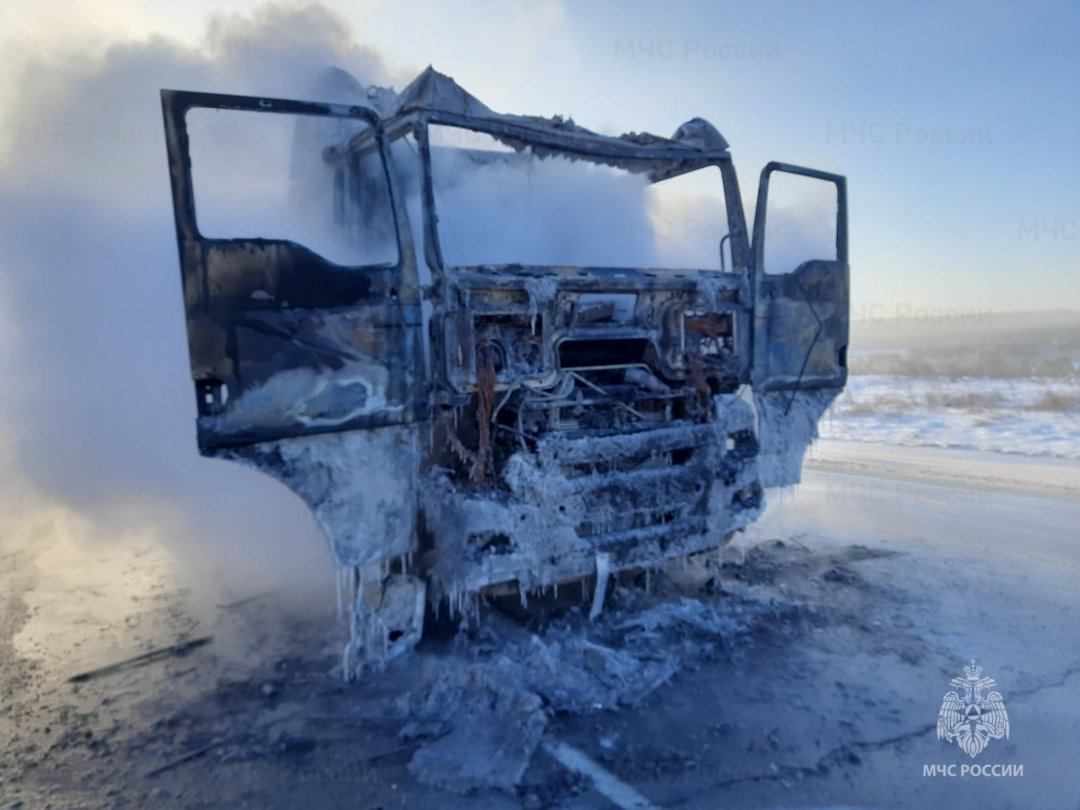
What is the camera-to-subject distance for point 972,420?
1251 cm

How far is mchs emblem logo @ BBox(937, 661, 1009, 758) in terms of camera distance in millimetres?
3092

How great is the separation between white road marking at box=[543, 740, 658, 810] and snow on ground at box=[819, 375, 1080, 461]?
6.81m

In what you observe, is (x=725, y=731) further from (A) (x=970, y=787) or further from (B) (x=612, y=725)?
(A) (x=970, y=787)

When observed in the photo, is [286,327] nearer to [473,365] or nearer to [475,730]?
[473,365]

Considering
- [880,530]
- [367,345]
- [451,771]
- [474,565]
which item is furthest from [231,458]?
[880,530]

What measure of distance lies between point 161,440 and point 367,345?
11.0ft

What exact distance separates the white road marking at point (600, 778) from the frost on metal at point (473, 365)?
37.3 inches

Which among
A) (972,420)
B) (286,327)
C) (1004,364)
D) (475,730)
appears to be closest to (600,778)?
(475,730)

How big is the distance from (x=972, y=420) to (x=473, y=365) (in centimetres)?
1157

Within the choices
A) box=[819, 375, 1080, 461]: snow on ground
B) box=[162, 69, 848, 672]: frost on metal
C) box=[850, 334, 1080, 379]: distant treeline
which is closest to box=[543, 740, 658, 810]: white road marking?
box=[162, 69, 848, 672]: frost on metal

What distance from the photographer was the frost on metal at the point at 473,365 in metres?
3.35

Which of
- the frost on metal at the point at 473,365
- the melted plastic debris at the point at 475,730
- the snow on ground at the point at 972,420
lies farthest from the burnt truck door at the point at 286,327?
the snow on ground at the point at 972,420

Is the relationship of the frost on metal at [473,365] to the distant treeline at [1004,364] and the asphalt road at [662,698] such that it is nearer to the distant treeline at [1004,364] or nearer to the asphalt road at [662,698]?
the asphalt road at [662,698]

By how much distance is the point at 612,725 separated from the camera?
321 centimetres
